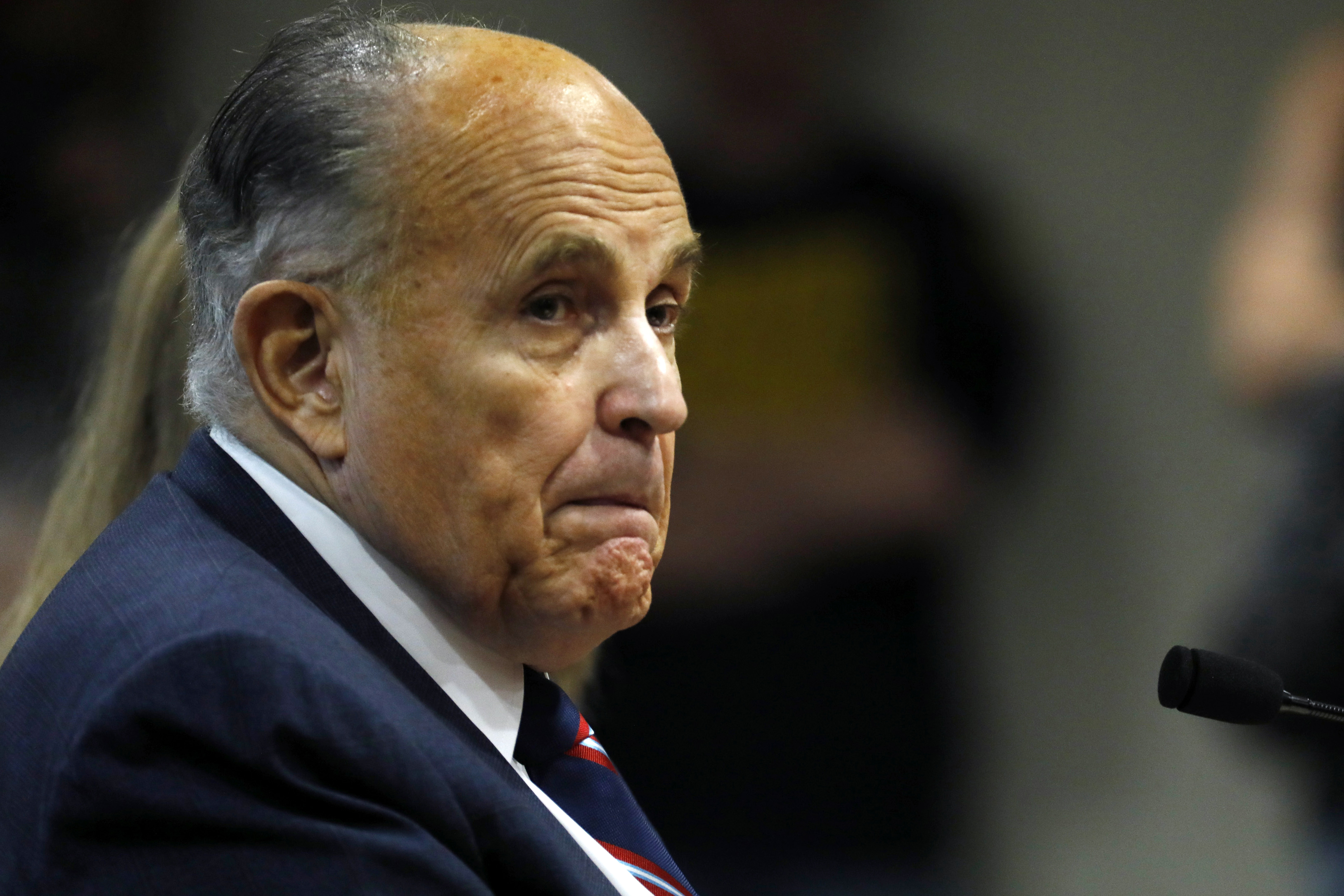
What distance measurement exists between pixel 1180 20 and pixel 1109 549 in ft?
4.07

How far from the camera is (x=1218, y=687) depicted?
4.06 ft

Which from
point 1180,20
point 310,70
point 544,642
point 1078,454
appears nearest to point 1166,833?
point 1078,454

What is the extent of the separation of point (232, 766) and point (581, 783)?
51 centimetres

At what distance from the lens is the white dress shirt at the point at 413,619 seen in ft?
3.92

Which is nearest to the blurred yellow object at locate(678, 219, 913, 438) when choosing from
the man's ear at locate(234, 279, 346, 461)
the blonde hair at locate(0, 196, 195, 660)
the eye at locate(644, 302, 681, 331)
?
the blonde hair at locate(0, 196, 195, 660)

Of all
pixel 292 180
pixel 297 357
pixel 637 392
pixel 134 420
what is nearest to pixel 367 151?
pixel 292 180

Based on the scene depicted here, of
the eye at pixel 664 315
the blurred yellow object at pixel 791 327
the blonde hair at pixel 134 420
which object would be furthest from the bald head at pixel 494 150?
the blurred yellow object at pixel 791 327

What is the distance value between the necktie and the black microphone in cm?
51

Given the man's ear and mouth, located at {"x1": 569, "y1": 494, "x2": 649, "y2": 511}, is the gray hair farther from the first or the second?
mouth, located at {"x1": 569, "y1": 494, "x2": 649, "y2": 511}

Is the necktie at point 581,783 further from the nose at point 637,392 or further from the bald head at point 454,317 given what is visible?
the nose at point 637,392

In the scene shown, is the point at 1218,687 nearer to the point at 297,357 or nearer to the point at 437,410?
the point at 437,410

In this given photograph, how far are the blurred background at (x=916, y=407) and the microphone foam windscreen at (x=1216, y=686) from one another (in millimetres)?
1292

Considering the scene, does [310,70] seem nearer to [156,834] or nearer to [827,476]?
[156,834]

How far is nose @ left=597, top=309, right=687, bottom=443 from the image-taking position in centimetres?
125
